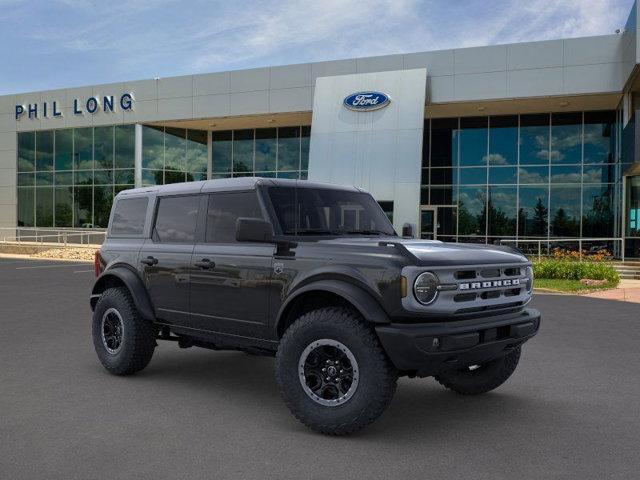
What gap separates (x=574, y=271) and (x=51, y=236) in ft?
95.1

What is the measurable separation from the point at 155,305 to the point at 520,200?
81.7 ft

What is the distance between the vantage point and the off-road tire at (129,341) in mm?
6453

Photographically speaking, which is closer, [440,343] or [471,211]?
[440,343]

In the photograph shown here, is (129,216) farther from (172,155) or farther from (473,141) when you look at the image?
(172,155)

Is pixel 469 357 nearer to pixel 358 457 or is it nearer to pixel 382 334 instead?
pixel 382 334

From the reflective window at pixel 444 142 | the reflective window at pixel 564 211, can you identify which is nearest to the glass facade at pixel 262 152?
the reflective window at pixel 444 142

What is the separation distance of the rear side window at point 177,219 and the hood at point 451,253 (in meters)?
1.62

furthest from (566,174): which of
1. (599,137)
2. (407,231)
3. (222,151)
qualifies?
(407,231)

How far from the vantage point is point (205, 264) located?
5.81m

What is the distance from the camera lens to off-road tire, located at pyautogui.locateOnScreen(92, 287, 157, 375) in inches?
254

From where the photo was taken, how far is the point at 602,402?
5.79 m

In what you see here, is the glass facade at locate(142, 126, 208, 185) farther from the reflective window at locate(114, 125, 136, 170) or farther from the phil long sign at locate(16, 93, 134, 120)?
the phil long sign at locate(16, 93, 134, 120)

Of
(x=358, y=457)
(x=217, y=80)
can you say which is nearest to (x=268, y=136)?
(x=217, y=80)

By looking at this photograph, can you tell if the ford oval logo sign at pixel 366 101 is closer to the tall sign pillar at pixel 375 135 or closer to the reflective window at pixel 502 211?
the tall sign pillar at pixel 375 135
